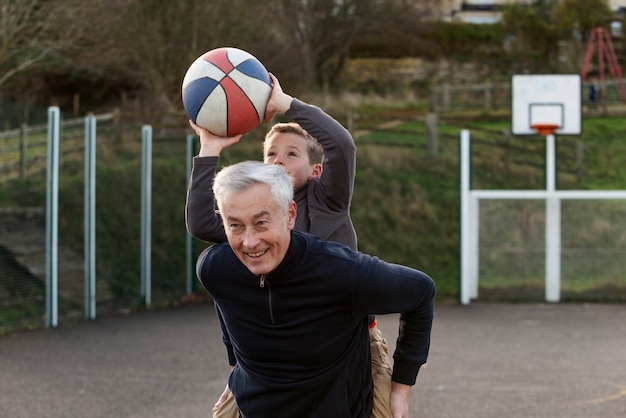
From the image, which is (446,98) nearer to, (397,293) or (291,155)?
(291,155)

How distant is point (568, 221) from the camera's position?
15.8 metres

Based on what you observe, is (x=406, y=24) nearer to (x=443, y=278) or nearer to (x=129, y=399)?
(x=443, y=278)

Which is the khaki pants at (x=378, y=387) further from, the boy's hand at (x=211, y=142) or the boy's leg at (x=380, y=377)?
the boy's hand at (x=211, y=142)

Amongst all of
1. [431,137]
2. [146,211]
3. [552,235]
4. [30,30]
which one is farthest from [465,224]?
[30,30]

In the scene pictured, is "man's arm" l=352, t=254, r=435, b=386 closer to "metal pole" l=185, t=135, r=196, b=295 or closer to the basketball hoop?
"metal pole" l=185, t=135, r=196, b=295

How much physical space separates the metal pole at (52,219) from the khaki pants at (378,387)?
834cm

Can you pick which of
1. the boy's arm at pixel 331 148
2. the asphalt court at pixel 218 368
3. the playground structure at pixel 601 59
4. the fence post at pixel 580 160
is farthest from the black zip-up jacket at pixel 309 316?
the playground structure at pixel 601 59

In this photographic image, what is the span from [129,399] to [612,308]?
8.97 m

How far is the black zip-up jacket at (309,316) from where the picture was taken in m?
3.41

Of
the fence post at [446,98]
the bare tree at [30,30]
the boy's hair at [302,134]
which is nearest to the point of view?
→ the boy's hair at [302,134]

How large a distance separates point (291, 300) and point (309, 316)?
8cm

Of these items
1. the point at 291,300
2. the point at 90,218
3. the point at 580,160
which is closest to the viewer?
the point at 291,300

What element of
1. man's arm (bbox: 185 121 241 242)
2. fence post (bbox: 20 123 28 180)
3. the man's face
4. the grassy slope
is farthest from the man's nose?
fence post (bbox: 20 123 28 180)

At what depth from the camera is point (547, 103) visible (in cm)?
1616
